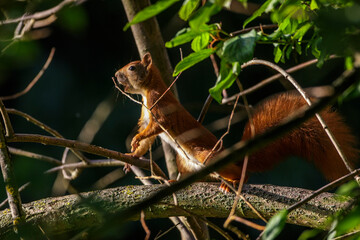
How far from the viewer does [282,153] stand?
5.33 feet

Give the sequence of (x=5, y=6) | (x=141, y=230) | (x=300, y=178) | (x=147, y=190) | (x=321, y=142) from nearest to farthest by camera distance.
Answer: (x=5, y=6) → (x=147, y=190) → (x=321, y=142) → (x=300, y=178) → (x=141, y=230)

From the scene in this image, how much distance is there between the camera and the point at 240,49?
2.32ft

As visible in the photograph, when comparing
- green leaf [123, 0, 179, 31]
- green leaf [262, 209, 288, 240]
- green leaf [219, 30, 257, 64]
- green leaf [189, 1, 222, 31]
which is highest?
green leaf [123, 0, 179, 31]

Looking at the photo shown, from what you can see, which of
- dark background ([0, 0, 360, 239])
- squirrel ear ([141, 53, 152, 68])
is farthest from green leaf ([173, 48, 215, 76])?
dark background ([0, 0, 360, 239])

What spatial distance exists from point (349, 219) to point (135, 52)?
2816 mm

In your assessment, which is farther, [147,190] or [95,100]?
[95,100]

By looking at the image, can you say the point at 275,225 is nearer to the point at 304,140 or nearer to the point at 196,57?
the point at 196,57

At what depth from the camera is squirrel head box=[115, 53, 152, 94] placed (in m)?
2.09

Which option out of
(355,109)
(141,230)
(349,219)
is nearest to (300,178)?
(355,109)

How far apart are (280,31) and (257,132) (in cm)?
77

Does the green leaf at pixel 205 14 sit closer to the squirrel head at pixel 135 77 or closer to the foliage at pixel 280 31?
the foliage at pixel 280 31

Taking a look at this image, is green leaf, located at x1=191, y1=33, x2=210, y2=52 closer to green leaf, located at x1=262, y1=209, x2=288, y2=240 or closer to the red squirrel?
the red squirrel

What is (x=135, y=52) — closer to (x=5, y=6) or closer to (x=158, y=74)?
(x=158, y=74)

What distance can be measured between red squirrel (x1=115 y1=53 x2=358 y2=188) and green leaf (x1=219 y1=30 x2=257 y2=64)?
0.38m
